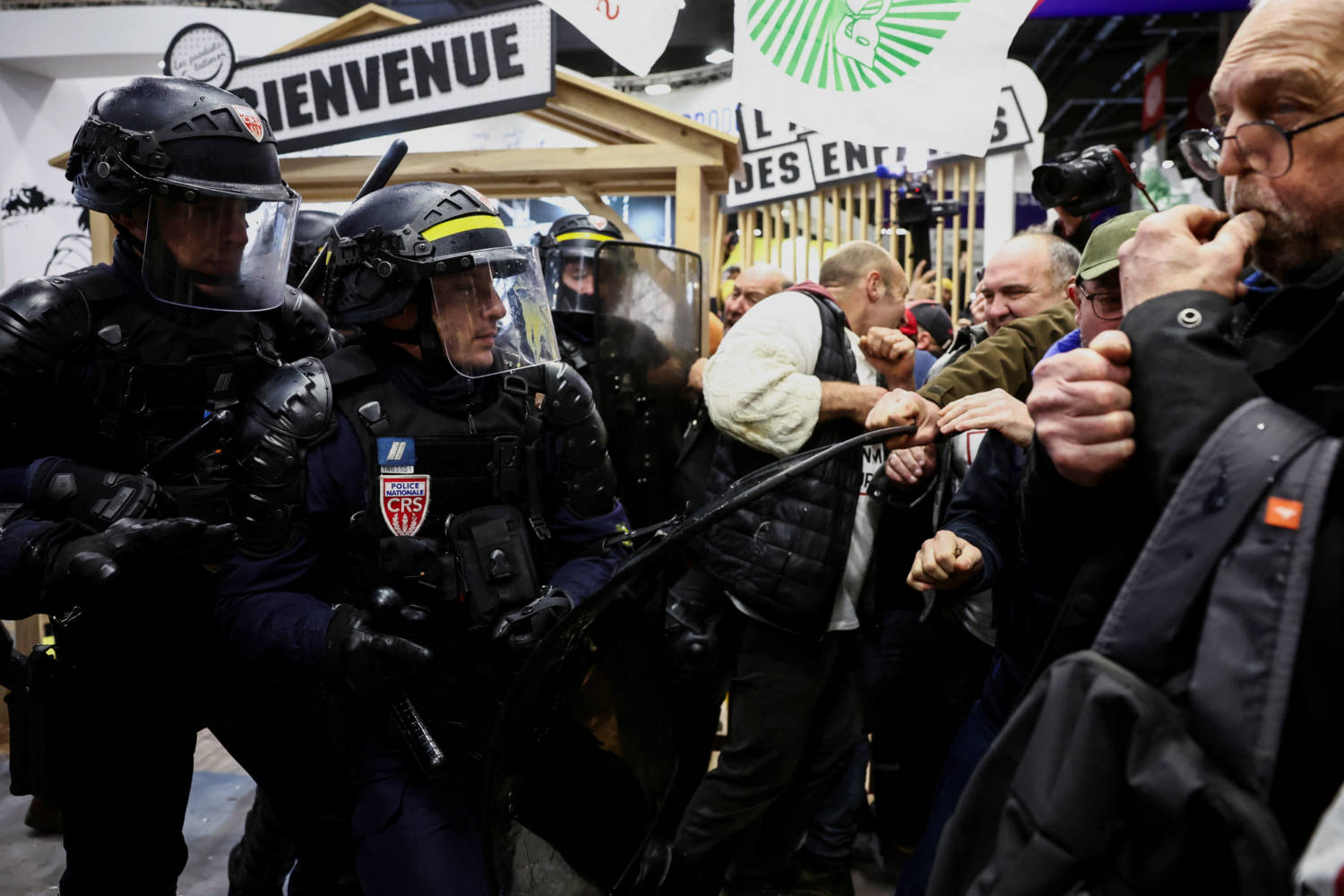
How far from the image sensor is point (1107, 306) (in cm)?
200

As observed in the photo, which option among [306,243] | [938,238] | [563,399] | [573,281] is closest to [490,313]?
[563,399]

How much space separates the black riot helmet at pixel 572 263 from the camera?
4332 millimetres

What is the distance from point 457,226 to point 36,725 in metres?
1.48

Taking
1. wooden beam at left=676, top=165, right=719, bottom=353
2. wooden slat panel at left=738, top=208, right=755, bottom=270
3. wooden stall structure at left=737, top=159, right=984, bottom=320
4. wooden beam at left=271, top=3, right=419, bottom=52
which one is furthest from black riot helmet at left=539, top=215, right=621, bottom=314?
wooden slat panel at left=738, top=208, right=755, bottom=270

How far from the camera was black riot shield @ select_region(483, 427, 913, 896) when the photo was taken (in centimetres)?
153

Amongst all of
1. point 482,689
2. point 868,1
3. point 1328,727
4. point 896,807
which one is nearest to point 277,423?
point 482,689

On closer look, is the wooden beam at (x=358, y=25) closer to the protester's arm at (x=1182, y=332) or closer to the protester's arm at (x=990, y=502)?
the protester's arm at (x=990, y=502)

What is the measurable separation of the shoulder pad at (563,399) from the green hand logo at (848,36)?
0.88 metres

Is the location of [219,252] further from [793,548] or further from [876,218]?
[876,218]

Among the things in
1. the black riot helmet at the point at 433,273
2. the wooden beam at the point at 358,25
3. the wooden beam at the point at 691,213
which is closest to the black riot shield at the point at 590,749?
the black riot helmet at the point at 433,273

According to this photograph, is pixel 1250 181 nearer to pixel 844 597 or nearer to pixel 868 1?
pixel 868 1

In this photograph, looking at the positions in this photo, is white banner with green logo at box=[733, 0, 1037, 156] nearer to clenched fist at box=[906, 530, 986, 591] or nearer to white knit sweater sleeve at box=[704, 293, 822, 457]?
white knit sweater sleeve at box=[704, 293, 822, 457]

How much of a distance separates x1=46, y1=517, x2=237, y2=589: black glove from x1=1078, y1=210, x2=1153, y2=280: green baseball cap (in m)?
1.84

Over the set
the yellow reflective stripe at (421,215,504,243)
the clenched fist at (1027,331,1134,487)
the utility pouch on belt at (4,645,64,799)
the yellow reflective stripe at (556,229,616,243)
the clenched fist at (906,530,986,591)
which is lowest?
the utility pouch on belt at (4,645,64,799)
